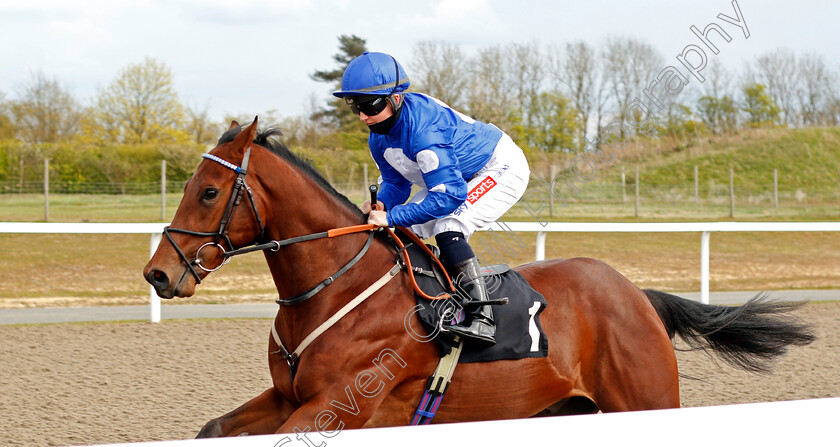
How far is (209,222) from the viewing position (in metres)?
2.73

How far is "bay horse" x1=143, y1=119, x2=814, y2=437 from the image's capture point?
2.75m

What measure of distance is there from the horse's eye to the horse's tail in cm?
218

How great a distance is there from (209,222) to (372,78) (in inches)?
32.9

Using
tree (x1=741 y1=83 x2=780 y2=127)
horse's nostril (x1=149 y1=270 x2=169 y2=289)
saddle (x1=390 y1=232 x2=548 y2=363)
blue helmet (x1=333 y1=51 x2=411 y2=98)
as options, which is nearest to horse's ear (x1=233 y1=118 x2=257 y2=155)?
blue helmet (x1=333 y1=51 x2=411 y2=98)

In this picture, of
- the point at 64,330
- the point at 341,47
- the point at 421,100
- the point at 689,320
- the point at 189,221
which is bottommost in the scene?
the point at 64,330

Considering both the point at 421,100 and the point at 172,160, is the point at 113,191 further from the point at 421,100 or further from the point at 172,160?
the point at 421,100

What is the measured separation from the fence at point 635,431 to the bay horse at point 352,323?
32.4 inches

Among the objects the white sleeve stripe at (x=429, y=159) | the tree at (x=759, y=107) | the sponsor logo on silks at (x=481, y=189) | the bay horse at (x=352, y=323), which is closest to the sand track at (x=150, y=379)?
the bay horse at (x=352, y=323)

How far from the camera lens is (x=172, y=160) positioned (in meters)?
22.0

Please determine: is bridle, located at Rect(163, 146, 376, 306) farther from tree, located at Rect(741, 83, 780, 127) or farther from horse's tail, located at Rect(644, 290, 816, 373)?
tree, located at Rect(741, 83, 780, 127)

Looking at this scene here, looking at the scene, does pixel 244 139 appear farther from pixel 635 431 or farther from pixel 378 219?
pixel 635 431

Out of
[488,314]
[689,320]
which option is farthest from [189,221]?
[689,320]

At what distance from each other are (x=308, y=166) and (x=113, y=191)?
18.7m

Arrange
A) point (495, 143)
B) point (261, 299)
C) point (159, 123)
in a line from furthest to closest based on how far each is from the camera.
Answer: point (159, 123)
point (261, 299)
point (495, 143)
